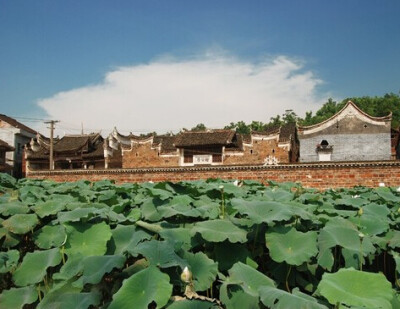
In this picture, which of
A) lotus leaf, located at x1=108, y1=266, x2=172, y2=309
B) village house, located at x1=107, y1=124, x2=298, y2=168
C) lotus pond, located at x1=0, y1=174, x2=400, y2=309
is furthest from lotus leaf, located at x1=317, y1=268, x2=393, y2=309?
village house, located at x1=107, y1=124, x2=298, y2=168

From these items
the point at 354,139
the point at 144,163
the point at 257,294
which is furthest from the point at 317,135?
the point at 257,294

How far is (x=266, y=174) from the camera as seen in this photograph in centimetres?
1150

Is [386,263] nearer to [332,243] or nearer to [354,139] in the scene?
[332,243]

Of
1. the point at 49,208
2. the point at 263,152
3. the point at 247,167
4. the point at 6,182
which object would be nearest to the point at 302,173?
the point at 247,167

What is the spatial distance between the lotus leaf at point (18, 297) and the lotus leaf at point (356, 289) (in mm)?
1449

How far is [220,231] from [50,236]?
3.92 ft

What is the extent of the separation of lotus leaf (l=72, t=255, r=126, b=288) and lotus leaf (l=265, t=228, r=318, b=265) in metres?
0.78

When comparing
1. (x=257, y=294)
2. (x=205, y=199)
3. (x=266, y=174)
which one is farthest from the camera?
(x=266, y=174)

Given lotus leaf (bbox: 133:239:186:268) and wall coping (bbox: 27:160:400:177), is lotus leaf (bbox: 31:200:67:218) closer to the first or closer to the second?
lotus leaf (bbox: 133:239:186:268)

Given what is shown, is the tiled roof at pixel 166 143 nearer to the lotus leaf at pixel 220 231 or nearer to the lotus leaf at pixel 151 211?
the lotus leaf at pixel 151 211

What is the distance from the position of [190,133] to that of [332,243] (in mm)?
22892

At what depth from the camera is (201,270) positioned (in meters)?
1.77

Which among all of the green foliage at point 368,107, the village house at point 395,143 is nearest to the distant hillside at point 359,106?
the green foliage at point 368,107

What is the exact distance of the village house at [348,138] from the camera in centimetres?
2188
